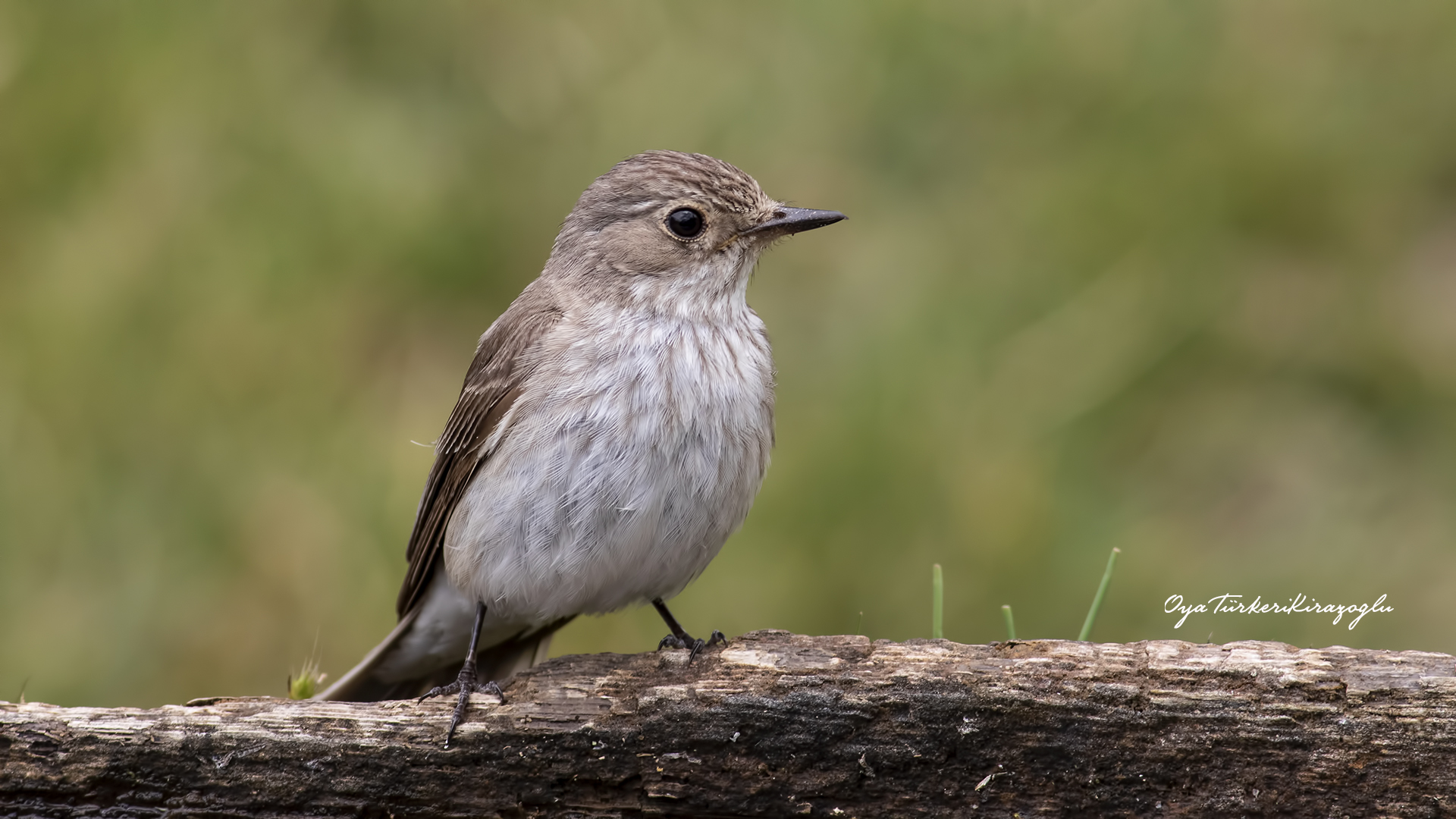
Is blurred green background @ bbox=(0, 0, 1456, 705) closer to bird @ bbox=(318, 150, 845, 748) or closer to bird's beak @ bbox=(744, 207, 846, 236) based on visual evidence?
bird @ bbox=(318, 150, 845, 748)

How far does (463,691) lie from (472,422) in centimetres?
116

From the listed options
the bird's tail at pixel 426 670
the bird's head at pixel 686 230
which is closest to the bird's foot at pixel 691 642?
the bird's tail at pixel 426 670

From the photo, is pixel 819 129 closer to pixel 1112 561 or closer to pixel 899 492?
pixel 899 492

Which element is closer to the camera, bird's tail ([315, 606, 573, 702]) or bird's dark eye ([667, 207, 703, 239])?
bird's dark eye ([667, 207, 703, 239])

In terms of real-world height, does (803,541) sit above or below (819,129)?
below

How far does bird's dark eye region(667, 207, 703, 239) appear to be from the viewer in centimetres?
562

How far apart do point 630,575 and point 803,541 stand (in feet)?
6.44

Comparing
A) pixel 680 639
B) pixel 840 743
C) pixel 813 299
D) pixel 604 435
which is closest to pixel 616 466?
pixel 604 435

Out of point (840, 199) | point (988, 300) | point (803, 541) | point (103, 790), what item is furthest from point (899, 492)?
point (103, 790)

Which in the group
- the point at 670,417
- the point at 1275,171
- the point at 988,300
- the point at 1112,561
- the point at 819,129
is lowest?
the point at 1112,561

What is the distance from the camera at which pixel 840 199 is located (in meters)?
8.53

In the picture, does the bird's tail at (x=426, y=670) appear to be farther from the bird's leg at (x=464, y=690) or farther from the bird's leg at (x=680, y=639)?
the bird's leg at (x=464, y=690)

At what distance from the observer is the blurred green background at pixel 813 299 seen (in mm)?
7043

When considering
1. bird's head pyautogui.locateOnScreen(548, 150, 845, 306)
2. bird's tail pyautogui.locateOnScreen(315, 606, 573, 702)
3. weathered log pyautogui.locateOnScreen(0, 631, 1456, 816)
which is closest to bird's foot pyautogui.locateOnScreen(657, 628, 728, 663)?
weathered log pyautogui.locateOnScreen(0, 631, 1456, 816)
